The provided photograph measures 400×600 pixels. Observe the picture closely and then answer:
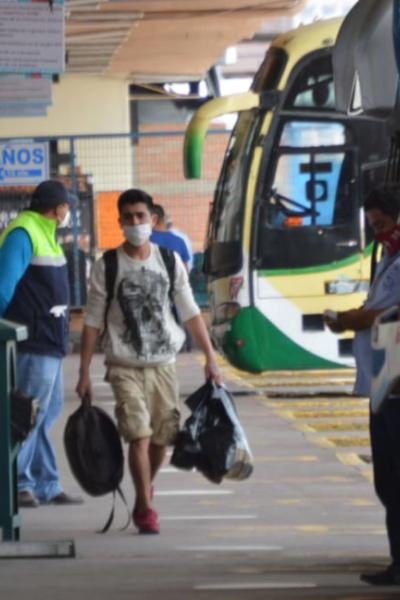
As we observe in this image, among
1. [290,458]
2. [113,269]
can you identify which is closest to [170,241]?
[290,458]

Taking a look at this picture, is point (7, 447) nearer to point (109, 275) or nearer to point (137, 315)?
point (137, 315)

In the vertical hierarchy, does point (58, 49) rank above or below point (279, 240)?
above

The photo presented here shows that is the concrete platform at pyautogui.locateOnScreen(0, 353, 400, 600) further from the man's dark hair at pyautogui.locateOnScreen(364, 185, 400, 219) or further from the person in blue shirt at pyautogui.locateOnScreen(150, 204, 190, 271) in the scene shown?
the person in blue shirt at pyautogui.locateOnScreen(150, 204, 190, 271)

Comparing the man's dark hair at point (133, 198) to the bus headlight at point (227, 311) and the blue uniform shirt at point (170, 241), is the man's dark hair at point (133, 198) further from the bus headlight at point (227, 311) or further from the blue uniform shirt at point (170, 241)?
the blue uniform shirt at point (170, 241)

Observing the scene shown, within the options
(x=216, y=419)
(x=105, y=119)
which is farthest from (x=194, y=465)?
(x=105, y=119)

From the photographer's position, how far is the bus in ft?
67.9

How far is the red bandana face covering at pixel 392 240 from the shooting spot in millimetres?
9266

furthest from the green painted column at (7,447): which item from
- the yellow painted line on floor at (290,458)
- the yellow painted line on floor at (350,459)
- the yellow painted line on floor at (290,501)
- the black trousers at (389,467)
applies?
the yellow painted line on floor at (290,458)

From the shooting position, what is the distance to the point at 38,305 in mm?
12156

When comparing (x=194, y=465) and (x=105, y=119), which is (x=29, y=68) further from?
(x=105, y=119)

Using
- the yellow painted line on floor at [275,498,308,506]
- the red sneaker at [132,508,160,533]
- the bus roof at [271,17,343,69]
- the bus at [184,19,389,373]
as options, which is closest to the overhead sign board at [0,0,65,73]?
the bus at [184,19,389,373]

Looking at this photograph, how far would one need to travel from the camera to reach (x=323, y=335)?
20.8 m

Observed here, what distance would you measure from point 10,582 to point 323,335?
11.7 meters

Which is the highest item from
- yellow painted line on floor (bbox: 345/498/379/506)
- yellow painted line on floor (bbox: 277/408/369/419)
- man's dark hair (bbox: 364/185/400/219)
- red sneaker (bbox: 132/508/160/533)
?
man's dark hair (bbox: 364/185/400/219)
